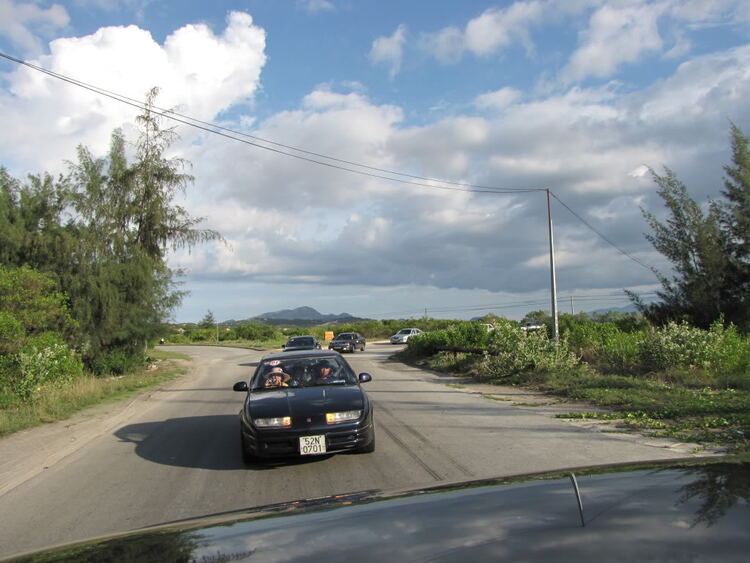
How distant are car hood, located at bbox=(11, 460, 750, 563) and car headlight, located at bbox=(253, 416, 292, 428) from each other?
406 centimetres

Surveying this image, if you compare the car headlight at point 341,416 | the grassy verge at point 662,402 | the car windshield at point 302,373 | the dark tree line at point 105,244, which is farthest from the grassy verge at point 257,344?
the car headlight at point 341,416

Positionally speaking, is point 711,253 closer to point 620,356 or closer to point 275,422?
point 620,356

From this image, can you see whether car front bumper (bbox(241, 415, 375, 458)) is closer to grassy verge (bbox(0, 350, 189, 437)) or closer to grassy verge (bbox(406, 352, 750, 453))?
grassy verge (bbox(406, 352, 750, 453))

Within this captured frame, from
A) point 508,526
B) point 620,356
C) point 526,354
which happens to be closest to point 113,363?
A: point 526,354

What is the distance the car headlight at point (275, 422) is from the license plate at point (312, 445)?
0.90ft

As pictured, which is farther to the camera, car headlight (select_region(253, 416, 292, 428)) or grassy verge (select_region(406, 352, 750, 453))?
grassy verge (select_region(406, 352, 750, 453))

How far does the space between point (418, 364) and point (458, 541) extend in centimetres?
2676

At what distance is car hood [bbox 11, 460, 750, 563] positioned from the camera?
2.02 metres

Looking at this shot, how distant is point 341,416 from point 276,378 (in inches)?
73.5

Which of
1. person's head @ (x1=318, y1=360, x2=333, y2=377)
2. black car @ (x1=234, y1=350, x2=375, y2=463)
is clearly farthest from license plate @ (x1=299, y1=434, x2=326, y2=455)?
person's head @ (x1=318, y1=360, x2=333, y2=377)

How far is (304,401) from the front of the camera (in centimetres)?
763

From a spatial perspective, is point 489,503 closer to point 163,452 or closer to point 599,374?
point 163,452

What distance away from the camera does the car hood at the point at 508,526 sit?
2018 mm

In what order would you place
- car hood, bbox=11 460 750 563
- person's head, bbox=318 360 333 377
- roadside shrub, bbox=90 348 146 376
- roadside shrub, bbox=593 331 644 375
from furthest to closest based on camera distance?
1. roadside shrub, bbox=90 348 146 376
2. roadside shrub, bbox=593 331 644 375
3. person's head, bbox=318 360 333 377
4. car hood, bbox=11 460 750 563
